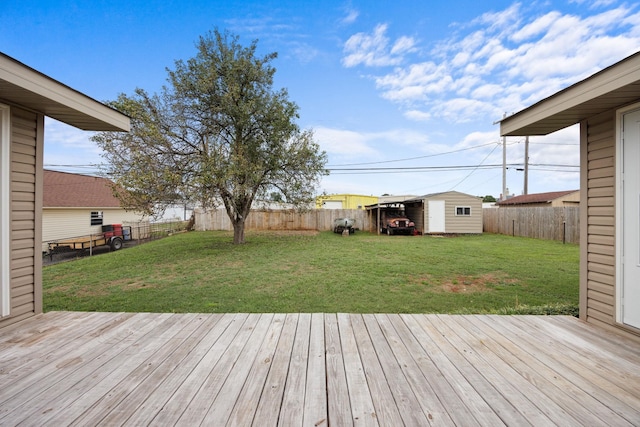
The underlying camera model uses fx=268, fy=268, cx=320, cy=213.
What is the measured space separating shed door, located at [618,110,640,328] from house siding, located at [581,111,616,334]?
0.34ft

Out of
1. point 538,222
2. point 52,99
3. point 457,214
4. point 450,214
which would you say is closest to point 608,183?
point 52,99

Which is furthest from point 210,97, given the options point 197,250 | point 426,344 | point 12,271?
point 426,344

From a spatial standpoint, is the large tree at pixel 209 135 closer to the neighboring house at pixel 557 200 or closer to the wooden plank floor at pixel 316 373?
the wooden plank floor at pixel 316 373

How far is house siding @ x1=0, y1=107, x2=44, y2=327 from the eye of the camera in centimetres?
272

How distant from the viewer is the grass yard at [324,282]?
4285 mm

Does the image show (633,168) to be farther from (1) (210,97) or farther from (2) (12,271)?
(1) (210,97)

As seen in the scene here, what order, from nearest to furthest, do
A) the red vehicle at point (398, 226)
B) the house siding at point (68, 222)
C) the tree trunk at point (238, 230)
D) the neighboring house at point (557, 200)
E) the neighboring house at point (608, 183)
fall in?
the neighboring house at point (608, 183) → the tree trunk at point (238, 230) → the house siding at point (68, 222) → the red vehicle at point (398, 226) → the neighboring house at point (557, 200)

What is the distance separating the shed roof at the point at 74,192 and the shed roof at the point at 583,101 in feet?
56.9

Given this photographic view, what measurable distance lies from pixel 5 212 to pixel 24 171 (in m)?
0.47

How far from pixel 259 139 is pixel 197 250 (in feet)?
15.9

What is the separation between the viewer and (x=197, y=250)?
1016 cm

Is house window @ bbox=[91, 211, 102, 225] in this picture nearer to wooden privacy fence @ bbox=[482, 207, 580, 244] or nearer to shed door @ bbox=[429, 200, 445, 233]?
shed door @ bbox=[429, 200, 445, 233]

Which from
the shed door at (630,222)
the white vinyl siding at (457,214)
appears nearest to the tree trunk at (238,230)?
the white vinyl siding at (457,214)

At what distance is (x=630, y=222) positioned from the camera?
2.49 metres
